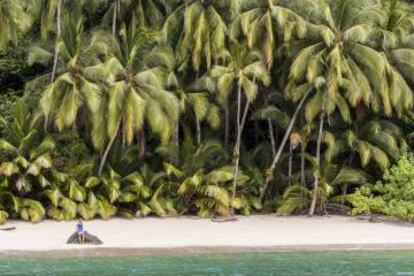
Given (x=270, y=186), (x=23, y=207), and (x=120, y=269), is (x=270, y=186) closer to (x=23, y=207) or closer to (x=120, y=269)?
(x=23, y=207)

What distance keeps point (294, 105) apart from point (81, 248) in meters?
12.6

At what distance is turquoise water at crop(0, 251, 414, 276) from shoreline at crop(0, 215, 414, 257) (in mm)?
720

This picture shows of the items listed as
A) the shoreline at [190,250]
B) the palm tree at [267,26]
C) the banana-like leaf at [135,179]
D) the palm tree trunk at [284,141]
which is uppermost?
the palm tree at [267,26]

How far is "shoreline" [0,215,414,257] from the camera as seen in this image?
A: 77.1 ft

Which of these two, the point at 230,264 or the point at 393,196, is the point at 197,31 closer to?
the point at 393,196

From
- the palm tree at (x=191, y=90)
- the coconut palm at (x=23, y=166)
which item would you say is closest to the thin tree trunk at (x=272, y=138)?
the palm tree at (x=191, y=90)

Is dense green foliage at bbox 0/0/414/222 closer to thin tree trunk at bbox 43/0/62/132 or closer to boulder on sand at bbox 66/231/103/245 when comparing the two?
thin tree trunk at bbox 43/0/62/132

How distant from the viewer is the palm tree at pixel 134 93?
2841 cm

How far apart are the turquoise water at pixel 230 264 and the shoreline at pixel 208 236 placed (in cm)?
72

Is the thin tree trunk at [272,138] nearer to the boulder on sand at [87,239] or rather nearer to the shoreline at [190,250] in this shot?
the shoreline at [190,250]

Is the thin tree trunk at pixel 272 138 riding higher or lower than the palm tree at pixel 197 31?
lower

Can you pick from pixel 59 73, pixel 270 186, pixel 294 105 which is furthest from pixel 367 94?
pixel 59 73

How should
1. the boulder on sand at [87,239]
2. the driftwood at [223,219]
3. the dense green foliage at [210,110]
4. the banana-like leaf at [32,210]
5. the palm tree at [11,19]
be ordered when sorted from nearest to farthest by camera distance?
the boulder on sand at [87,239]
the banana-like leaf at [32,210]
the dense green foliage at [210,110]
the driftwood at [223,219]
the palm tree at [11,19]

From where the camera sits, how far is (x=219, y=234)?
1041 inches
